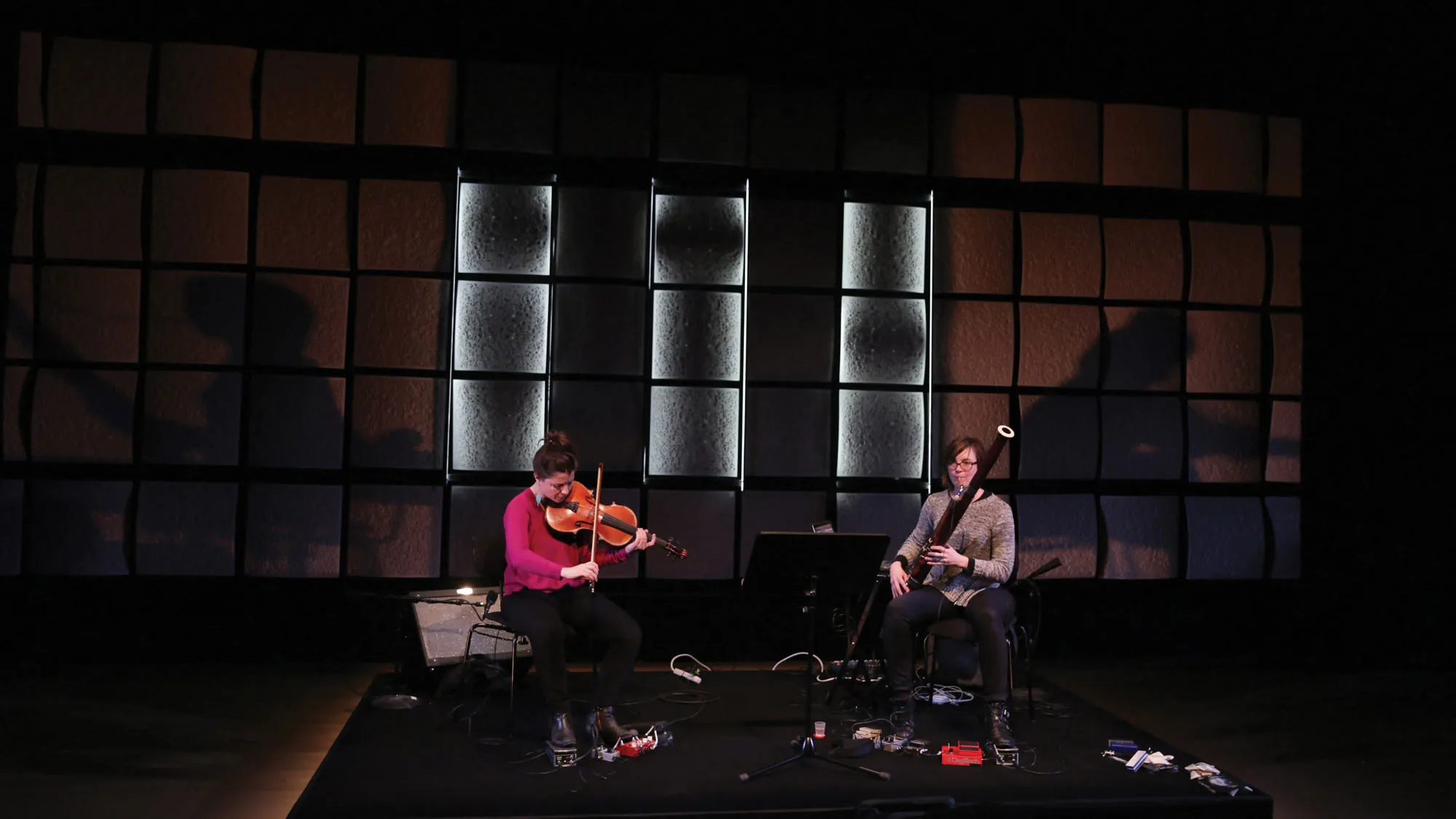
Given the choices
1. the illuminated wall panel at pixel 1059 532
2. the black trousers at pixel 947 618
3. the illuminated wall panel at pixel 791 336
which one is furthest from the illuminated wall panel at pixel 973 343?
the black trousers at pixel 947 618

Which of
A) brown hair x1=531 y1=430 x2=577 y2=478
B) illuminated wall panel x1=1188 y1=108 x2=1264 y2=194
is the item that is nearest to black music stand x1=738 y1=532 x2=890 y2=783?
brown hair x1=531 y1=430 x2=577 y2=478

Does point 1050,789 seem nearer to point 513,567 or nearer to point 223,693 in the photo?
point 513,567

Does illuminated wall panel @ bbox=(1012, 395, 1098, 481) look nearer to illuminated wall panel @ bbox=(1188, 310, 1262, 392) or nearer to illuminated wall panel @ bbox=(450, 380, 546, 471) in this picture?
illuminated wall panel @ bbox=(1188, 310, 1262, 392)

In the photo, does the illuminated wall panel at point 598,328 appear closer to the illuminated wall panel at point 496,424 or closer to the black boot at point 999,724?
the illuminated wall panel at point 496,424

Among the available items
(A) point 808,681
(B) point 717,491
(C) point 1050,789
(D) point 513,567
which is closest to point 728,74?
(B) point 717,491

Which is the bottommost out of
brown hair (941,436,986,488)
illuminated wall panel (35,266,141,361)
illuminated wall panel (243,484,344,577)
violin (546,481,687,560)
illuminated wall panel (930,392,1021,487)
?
illuminated wall panel (243,484,344,577)

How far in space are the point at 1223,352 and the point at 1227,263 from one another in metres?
0.52

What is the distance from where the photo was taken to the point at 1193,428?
5.78m

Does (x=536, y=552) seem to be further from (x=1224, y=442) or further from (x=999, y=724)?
(x=1224, y=442)

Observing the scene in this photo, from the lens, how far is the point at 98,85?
5.12m

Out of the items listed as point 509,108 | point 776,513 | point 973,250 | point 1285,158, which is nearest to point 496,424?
point 776,513

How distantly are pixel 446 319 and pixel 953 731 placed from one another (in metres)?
3.22

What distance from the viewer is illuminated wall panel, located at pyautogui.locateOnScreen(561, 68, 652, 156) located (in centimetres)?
538

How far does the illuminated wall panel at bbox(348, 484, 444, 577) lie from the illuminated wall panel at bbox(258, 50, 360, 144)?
6.07ft
